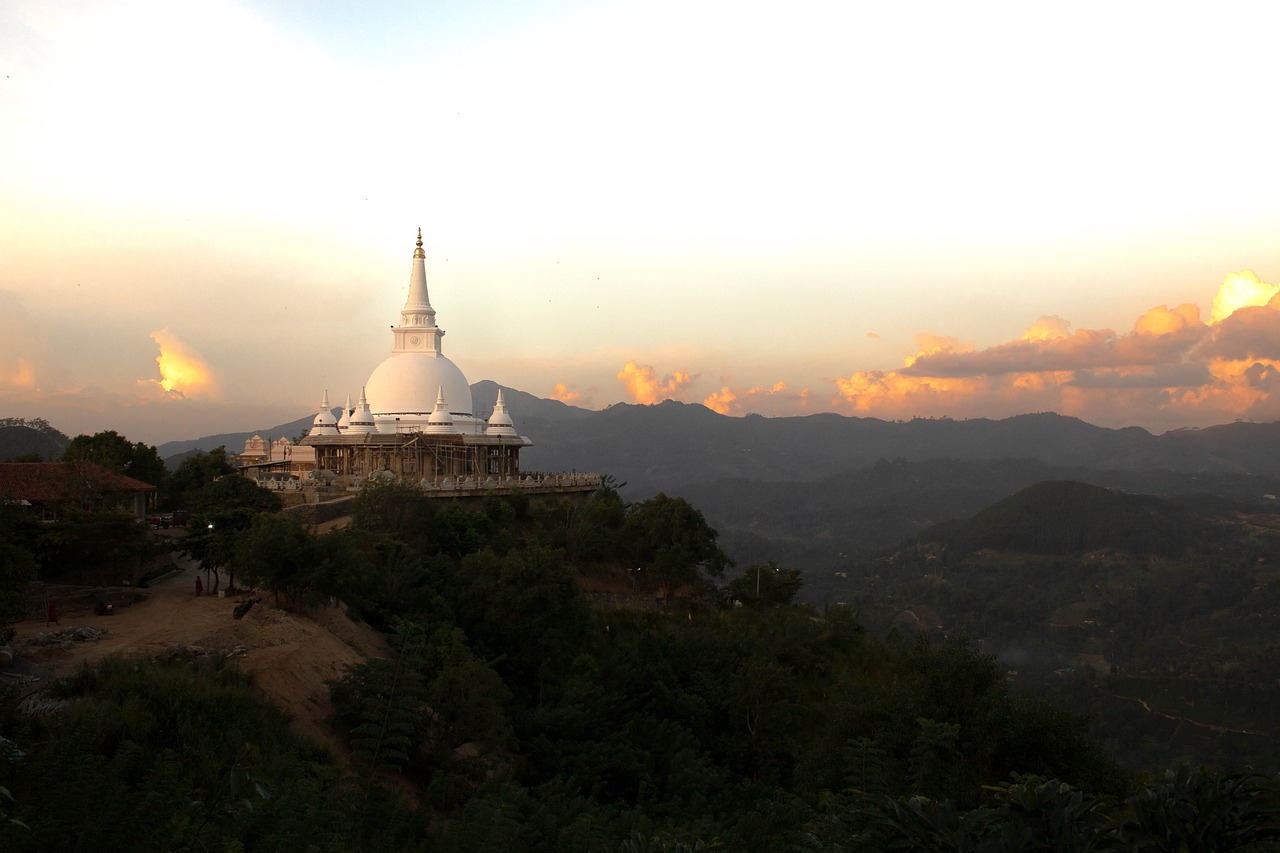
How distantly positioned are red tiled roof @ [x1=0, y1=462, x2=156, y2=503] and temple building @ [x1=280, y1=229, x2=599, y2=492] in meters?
12.4

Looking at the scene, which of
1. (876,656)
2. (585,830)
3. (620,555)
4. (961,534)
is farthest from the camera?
(961,534)

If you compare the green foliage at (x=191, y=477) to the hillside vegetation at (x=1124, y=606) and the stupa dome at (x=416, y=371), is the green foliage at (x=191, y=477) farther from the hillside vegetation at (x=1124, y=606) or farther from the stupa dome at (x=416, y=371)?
the hillside vegetation at (x=1124, y=606)

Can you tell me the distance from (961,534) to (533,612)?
117 m

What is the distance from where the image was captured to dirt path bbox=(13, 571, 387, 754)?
17484mm

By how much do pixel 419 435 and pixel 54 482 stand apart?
17620 millimetres

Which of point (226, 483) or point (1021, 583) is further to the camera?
point (1021, 583)

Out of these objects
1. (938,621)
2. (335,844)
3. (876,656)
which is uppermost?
(335,844)

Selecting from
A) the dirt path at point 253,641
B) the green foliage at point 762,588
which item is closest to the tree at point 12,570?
the dirt path at point 253,641

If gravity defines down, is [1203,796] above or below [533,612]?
above

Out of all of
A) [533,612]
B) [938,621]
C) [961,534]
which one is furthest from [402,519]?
[961,534]

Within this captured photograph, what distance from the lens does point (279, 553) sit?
21.2 meters

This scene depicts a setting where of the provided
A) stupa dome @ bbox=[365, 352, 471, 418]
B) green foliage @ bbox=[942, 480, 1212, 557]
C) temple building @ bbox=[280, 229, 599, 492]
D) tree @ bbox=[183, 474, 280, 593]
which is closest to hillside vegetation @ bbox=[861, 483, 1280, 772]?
green foliage @ bbox=[942, 480, 1212, 557]

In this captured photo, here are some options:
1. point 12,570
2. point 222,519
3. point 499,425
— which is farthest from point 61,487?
point 499,425

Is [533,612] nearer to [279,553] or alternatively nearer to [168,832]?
[279,553]
